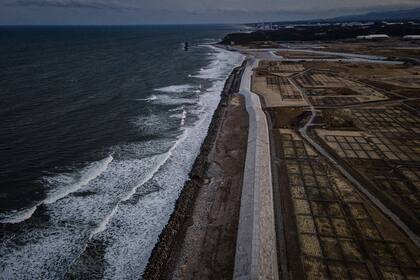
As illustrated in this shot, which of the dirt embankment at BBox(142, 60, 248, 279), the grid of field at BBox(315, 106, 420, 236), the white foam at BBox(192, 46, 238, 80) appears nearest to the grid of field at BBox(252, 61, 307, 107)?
the white foam at BBox(192, 46, 238, 80)

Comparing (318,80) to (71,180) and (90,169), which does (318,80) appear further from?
(71,180)


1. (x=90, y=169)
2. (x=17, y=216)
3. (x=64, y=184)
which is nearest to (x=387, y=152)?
(x=90, y=169)

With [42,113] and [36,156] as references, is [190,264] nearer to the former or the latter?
[36,156]

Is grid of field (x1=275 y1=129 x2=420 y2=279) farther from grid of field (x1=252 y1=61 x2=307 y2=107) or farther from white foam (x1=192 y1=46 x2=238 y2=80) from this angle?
white foam (x1=192 y1=46 x2=238 y2=80)

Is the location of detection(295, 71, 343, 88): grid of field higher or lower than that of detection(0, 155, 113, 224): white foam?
higher

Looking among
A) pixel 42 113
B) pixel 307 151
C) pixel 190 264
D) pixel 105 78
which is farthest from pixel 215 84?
pixel 190 264

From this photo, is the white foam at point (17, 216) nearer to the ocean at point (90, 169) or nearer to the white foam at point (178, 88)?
the ocean at point (90, 169)

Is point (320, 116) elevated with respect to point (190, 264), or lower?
elevated
